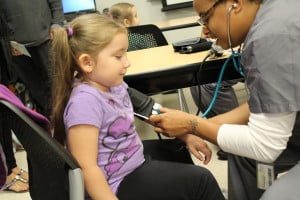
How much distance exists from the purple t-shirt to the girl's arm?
1.0 inches

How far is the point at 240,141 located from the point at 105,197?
0.39 metres

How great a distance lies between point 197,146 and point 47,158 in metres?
0.65

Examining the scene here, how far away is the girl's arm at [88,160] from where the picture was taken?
0.97 meters

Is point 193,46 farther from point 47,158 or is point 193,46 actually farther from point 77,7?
point 77,7

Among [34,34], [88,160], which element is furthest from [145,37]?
[88,160]

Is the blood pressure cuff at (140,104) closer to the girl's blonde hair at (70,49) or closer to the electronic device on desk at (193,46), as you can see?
the girl's blonde hair at (70,49)

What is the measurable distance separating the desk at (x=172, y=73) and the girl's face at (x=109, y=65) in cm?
31

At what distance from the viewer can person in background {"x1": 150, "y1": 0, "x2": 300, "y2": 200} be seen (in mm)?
883

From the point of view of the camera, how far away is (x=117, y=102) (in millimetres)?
1128

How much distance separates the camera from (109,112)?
3.48 feet

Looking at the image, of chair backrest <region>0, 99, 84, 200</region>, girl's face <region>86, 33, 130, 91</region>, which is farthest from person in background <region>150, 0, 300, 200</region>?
chair backrest <region>0, 99, 84, 200</region>

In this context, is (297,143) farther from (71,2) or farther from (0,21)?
(71,2)

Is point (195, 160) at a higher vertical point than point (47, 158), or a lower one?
lower

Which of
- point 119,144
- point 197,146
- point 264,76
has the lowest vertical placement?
point 197,146
